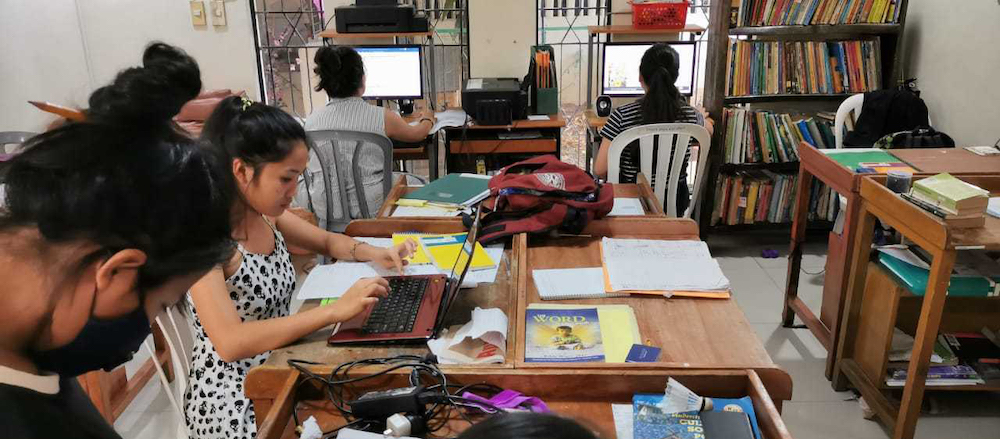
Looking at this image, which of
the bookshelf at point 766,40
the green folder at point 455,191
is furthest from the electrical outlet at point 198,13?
the bookshelf at point 766,40

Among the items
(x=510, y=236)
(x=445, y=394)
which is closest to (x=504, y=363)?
(x=445, y=394)

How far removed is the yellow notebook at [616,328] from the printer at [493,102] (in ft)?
8.29

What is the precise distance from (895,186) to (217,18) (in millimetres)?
3789

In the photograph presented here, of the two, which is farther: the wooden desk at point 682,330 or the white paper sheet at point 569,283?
the white paper sheet at point 569,283

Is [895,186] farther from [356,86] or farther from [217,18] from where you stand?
[217,18]

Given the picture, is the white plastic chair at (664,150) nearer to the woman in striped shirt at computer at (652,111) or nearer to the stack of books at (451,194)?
the woman in striped shirt at computer at (652,111)

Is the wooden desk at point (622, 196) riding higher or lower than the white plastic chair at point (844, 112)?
lower

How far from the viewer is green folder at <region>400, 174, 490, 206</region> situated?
228 centimetres

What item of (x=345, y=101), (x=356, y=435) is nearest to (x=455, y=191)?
(x=345, y=101)

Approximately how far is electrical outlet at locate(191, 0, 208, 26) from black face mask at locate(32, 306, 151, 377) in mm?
3956

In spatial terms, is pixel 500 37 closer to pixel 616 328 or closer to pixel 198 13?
pixel 198 13

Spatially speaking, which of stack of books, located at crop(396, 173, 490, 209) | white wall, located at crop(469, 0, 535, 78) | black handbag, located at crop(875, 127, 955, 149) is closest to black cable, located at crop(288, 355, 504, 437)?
stack of books, located at crop(396, 173, 490, 209)

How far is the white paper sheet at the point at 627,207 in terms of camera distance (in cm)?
221

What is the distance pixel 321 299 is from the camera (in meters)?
1.62
